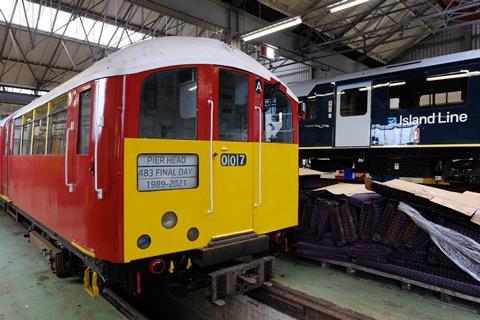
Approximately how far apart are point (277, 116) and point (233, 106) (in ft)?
2.24

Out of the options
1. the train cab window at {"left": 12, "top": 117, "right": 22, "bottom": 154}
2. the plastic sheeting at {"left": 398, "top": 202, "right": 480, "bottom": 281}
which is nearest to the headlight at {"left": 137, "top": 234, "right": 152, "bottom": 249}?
the plastic sheeting at {"left": 398, "top": 202, "right": 480, "bottom": 281}

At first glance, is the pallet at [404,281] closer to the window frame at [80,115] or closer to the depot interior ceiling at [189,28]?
the window frame at [80,115]

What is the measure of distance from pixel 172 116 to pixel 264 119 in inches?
41.2

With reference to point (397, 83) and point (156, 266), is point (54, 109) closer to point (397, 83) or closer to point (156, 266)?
point (156, 266)

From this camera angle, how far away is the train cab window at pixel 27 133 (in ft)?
16.6

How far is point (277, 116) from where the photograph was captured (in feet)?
12.2

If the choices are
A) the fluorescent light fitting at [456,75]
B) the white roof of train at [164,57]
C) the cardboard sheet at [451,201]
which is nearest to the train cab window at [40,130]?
the white roof of train at [164,57]

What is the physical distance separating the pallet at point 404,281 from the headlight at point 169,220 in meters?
2.26

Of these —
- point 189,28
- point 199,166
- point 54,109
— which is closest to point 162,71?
point 199,166

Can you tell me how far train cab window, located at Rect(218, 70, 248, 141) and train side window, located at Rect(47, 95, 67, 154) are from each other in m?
1.64

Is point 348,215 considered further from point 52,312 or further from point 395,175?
point 395,175

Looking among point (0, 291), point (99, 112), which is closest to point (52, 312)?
point (0, 291)

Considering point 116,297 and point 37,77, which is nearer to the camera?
point 116,297

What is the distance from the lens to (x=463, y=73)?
6.93 metres
